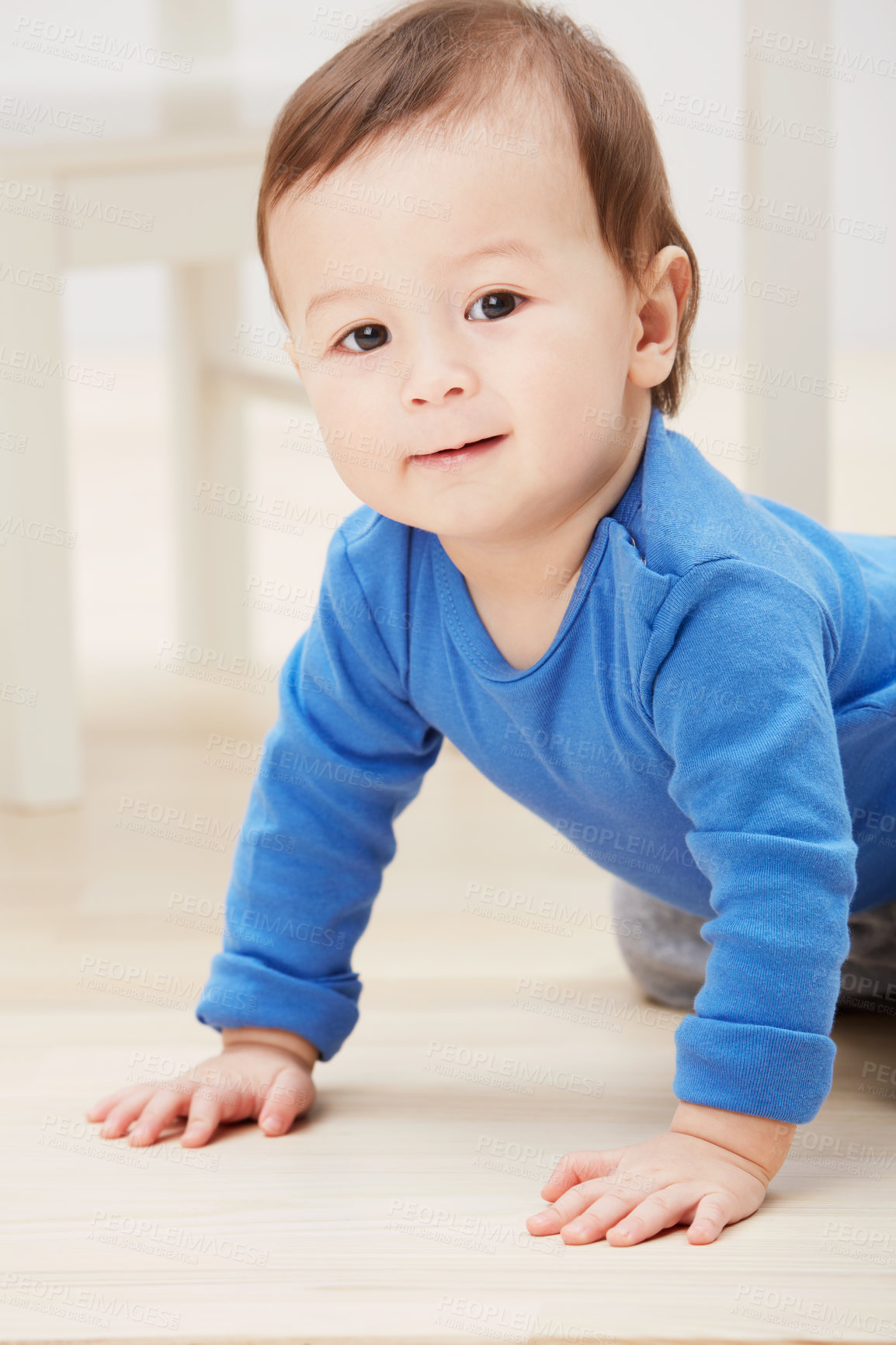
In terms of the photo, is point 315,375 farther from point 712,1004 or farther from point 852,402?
point 852,402

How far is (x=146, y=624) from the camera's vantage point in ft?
7.80

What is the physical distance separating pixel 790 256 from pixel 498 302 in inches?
29.6

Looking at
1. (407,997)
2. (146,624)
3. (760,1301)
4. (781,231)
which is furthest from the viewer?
(146,624)

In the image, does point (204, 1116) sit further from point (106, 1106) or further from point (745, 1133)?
point (745, 1133)

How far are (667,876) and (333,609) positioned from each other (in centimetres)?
24

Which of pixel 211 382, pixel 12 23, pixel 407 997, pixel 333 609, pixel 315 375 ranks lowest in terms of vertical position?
pixel 407 997

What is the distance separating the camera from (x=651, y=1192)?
1.93 feet

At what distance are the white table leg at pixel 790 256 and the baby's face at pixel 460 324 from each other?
2.13 ft

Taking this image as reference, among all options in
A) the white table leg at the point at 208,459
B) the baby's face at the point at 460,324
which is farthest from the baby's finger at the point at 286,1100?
the white table leg at the point at 208,459

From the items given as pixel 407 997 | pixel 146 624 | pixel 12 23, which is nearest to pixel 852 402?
pixel 146 624

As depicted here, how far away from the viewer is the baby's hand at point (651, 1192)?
57 centimetres

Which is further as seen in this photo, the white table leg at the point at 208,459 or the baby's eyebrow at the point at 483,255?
the white table leg at the point at 208,459

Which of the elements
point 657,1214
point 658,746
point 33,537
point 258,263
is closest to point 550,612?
point 658,746

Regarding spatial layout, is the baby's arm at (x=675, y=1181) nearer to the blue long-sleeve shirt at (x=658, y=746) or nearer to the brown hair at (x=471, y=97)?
the blue long-sleeve shirt at (x=658, y=746)
